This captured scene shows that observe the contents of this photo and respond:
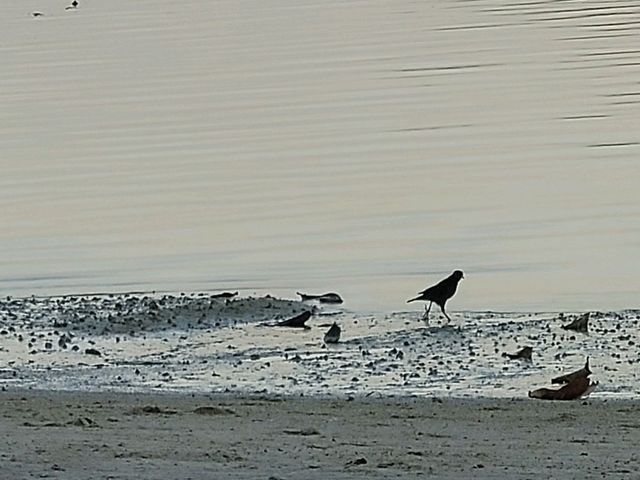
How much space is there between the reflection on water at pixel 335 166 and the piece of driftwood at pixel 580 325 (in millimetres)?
1187

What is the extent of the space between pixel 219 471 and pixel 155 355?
5.09m

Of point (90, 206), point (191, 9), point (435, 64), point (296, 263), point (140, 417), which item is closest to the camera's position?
point (140, 417)

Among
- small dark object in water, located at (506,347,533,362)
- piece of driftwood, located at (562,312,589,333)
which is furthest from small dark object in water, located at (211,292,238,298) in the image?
small dark object in water, located at (506,347,533,362)

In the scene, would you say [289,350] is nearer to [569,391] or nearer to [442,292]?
[442,292]

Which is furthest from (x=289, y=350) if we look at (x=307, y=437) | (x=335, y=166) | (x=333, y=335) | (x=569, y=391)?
(x=335, y=166)

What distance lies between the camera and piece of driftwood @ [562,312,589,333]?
1360cm

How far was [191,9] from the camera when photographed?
6875 centimetres

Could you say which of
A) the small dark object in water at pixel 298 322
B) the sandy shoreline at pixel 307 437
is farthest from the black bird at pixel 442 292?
the sandy shoreline at pixel 307 437

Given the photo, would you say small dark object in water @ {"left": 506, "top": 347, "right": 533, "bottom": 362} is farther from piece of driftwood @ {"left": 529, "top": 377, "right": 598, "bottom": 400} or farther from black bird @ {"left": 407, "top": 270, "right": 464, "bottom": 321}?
black bird @ {"left": 407, "top": 270, "right": 464, "bottom": 321}

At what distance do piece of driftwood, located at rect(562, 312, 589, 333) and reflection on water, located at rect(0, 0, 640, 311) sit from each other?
1187 mm

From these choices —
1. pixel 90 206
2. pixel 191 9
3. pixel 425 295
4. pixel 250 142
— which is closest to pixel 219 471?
pixel 425 295

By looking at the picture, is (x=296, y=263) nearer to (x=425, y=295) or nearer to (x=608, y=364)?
(x=425, y=295)

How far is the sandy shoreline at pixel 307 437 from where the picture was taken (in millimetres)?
8391

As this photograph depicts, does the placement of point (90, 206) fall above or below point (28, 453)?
above
